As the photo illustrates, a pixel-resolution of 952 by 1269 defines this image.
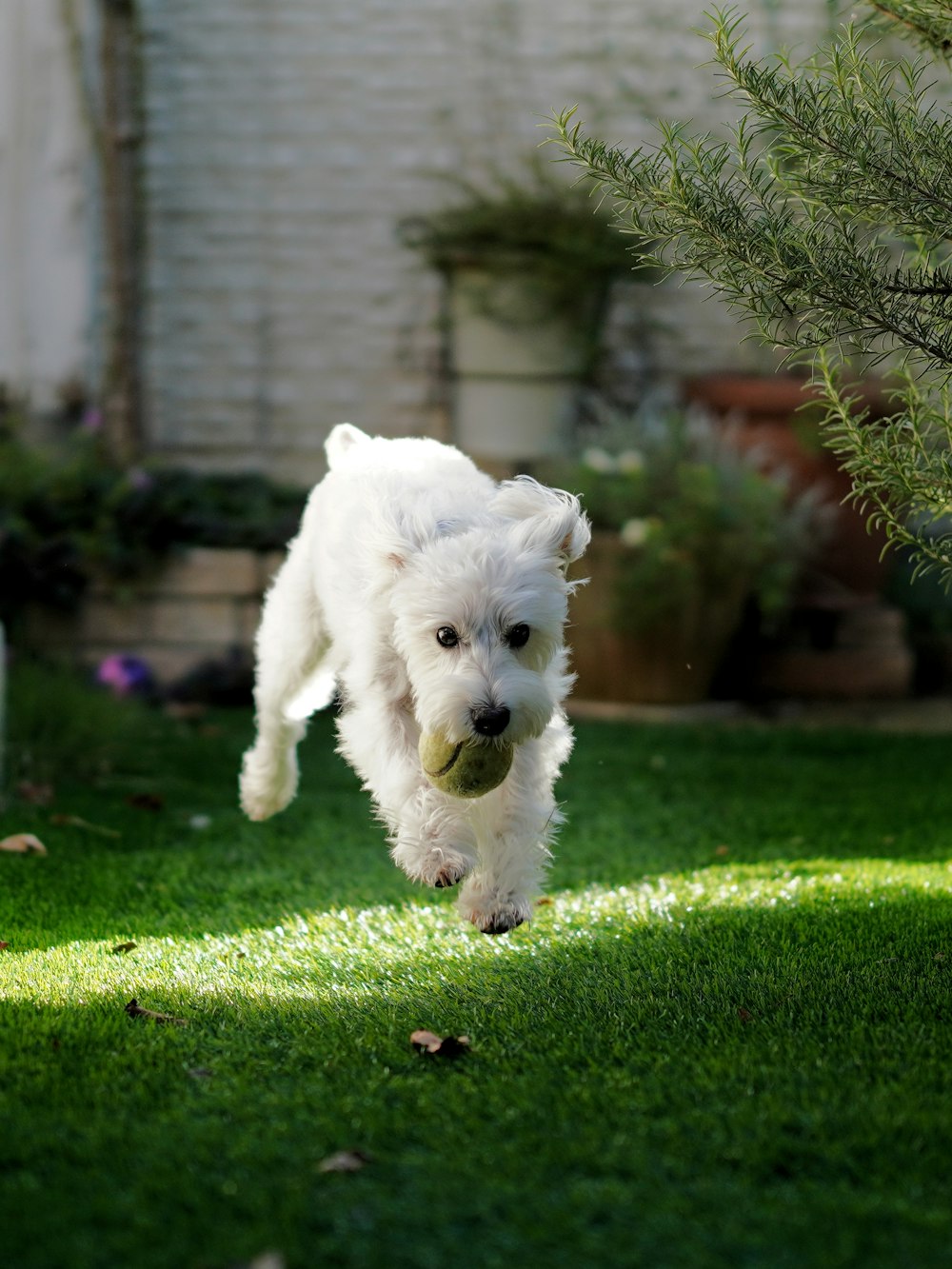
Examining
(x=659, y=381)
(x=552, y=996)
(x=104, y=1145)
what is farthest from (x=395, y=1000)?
(x=659, y=381)

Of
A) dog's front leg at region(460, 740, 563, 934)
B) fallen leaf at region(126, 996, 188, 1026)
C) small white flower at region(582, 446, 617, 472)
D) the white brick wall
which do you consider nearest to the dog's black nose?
dog's front leg at region(460, 740, 563, 934)

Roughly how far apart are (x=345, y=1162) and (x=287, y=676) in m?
2.21

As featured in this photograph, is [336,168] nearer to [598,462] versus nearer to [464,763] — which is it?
[598,462]

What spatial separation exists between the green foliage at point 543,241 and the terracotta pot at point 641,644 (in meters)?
1.64

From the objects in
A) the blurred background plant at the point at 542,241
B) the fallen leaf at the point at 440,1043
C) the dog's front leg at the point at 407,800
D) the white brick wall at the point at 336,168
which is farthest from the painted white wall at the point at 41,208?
the fallen leaf at the point at 440,1043

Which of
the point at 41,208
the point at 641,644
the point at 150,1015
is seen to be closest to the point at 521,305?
the point at 641,644

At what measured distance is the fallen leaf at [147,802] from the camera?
200 inches

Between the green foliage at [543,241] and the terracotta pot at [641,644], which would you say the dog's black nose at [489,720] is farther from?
the green foliage at [543,241]

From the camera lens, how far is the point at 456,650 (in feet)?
10.1

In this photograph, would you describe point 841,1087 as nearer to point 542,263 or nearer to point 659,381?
point 542,263

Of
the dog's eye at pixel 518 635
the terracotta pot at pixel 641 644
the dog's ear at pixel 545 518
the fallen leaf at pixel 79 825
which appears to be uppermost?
the dog's ear at pixel 545 518

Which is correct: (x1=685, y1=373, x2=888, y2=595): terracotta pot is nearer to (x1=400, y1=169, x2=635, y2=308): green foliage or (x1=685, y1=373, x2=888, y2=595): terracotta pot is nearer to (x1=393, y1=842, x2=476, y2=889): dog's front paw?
(x1=400, y1=169, x2=635, y2=308): green foliage

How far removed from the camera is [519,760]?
3.33 metres

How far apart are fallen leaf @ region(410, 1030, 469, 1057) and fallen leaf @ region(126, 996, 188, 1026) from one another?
1.51 feet
